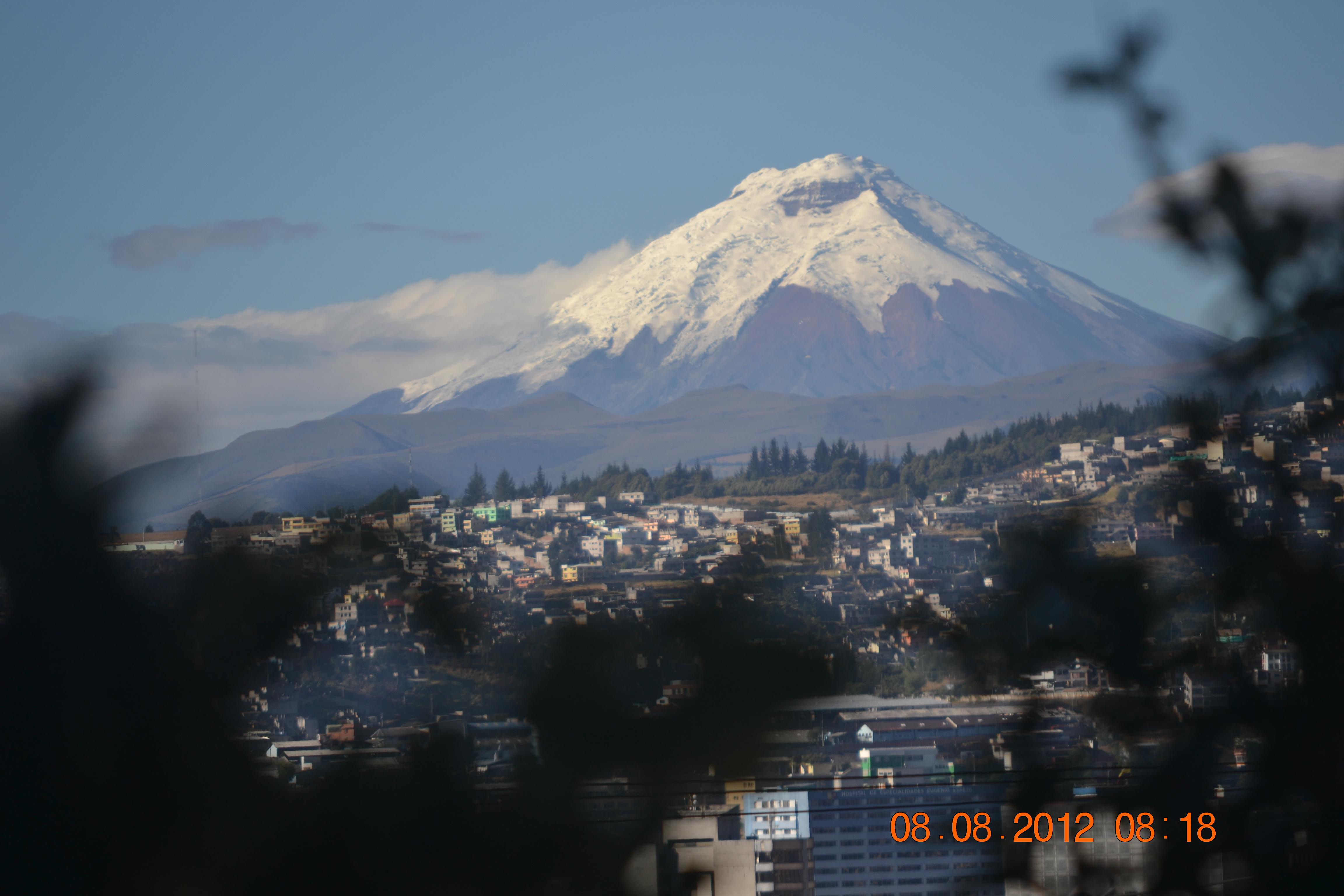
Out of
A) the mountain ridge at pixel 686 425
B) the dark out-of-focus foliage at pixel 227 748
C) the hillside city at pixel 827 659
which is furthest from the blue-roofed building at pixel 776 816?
the mountain ridge at pixel 686 425

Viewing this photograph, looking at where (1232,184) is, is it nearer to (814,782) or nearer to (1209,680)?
(1209,680)

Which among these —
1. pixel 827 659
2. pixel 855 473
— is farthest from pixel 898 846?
pixel 855 473

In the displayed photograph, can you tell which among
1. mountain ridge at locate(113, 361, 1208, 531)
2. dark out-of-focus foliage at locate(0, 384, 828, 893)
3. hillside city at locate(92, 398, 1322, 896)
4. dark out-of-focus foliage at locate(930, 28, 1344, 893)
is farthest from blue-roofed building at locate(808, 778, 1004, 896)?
mountain ridge at locate(113, 361, 1208, 531)

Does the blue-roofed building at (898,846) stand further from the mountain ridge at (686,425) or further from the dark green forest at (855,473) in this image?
the mountain ridge at (686,425)

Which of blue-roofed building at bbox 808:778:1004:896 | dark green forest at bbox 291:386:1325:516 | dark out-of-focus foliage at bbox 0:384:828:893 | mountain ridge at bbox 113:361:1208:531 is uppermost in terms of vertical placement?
mountain ridge at bbox 113:361:1208:531

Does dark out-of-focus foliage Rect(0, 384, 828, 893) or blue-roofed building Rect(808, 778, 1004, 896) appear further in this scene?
blue-roofed building Rect(808, 778, 1004, 896)

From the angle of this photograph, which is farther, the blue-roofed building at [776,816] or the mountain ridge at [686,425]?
the mountain ridge at [686,425]

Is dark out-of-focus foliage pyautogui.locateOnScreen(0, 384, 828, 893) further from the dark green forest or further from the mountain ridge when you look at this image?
the mountain ridge
